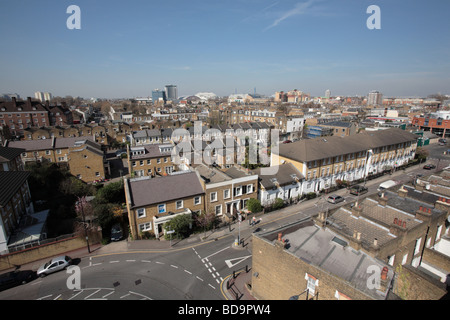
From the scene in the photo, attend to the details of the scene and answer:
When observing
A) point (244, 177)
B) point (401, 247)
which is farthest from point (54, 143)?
point (401, 247)

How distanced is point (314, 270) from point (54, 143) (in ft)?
179

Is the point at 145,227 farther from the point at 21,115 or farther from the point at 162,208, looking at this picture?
the point at 21,115

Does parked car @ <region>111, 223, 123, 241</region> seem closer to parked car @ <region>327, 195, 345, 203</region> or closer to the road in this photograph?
the road

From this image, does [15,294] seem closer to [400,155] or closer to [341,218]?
[341,218]

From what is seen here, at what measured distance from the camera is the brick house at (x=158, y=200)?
2603cm

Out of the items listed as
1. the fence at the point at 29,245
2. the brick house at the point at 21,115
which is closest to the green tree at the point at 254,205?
the fence at the point at 29,245

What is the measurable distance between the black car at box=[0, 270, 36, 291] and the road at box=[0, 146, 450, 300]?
1.52ft

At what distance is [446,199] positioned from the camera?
21.6 m

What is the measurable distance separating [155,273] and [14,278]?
11639 mm

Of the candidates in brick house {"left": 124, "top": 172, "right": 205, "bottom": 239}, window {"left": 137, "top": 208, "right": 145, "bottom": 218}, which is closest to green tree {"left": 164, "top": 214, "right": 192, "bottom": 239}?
brick house {"left": 124, "top": 172, "right": 205, "bottom": 239}

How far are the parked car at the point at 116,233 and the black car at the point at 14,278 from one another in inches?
290

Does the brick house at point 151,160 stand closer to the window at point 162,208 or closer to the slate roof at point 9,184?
the slate roof at point 9,184

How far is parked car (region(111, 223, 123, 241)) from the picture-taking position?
85.8ft

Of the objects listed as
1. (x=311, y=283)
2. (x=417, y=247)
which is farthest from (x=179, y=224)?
(x=417, y=247)
